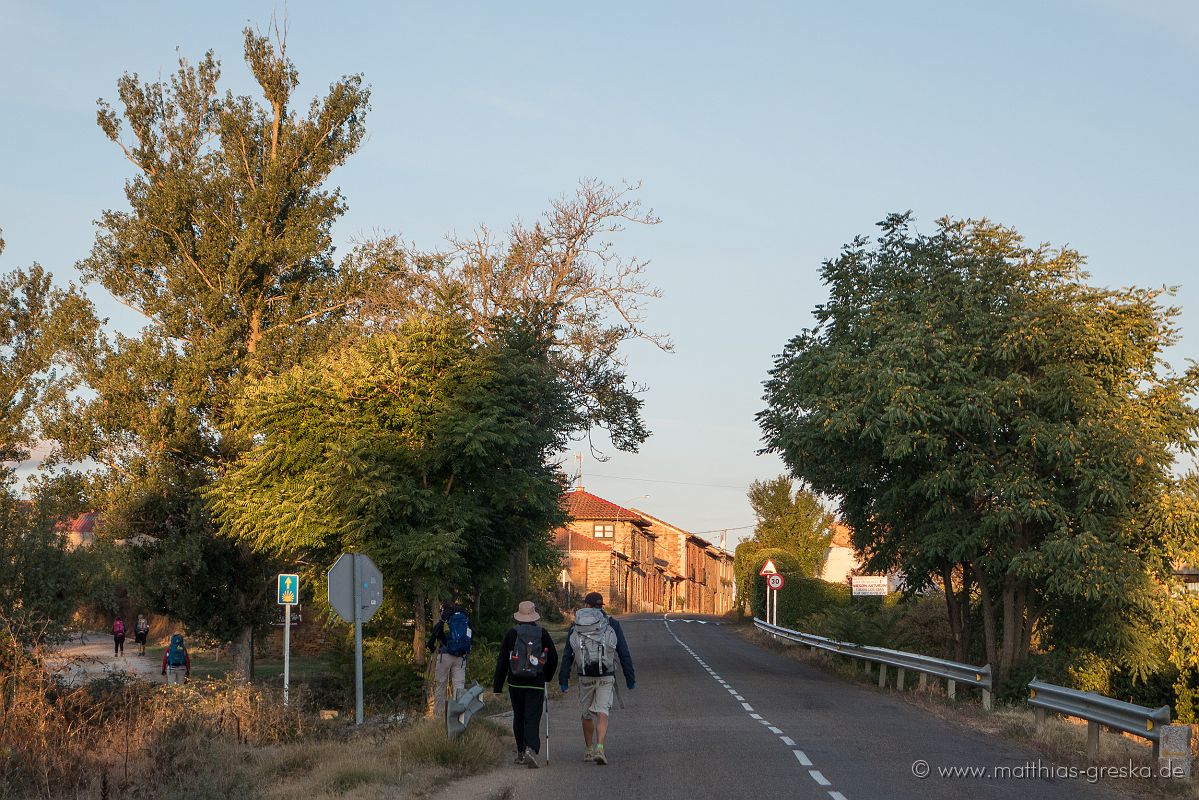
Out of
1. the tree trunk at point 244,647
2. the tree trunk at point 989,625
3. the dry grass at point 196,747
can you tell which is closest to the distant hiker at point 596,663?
the dry grass at point 196,747

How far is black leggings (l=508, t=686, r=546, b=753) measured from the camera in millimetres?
13281

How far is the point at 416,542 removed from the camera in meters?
24.2

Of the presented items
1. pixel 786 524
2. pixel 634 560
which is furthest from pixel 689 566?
pixel 786 524

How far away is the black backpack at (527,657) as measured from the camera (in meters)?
13.1

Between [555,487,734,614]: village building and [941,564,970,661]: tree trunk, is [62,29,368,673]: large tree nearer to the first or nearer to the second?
[941,564,970,661]: tree trunk

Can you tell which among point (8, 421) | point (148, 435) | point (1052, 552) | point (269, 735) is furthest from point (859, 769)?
point (8, 421)

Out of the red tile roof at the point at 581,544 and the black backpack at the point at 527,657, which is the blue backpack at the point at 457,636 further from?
the red tile roof at the point at 581,544

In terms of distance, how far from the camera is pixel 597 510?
99.1 metres

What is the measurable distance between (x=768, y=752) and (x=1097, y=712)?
3.82 meters

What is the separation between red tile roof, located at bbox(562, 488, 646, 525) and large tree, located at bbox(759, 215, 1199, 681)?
230 feet

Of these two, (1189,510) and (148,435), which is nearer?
(1189,510)

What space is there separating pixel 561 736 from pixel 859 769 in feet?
17.2

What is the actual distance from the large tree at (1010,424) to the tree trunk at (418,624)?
8.27m

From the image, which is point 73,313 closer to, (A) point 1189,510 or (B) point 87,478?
(B) point 87,478
